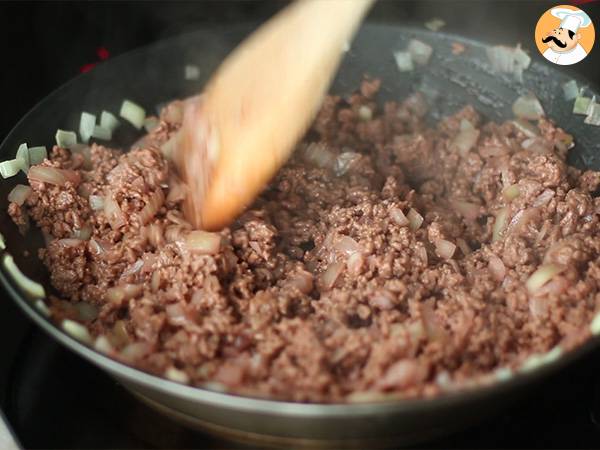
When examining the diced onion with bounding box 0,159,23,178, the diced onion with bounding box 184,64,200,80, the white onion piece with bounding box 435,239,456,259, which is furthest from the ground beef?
the diced onion with bounding box 184,64,200,80

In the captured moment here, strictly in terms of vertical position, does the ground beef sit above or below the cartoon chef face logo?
below

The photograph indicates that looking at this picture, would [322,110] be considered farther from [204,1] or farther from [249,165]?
[204,1]

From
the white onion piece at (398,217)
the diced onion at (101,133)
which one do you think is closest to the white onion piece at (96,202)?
the diced onion at (101,133)

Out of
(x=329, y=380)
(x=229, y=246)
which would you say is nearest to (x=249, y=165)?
(x=229, y=246)

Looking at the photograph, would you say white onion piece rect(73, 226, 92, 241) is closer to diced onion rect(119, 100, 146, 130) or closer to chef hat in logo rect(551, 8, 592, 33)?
diced onion rect(119, 100, 146, 130)

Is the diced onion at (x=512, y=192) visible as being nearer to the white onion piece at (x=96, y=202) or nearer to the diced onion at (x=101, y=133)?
the white onion piece at (x=96, y=202)

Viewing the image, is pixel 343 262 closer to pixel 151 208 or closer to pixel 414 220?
pixel 414 220
